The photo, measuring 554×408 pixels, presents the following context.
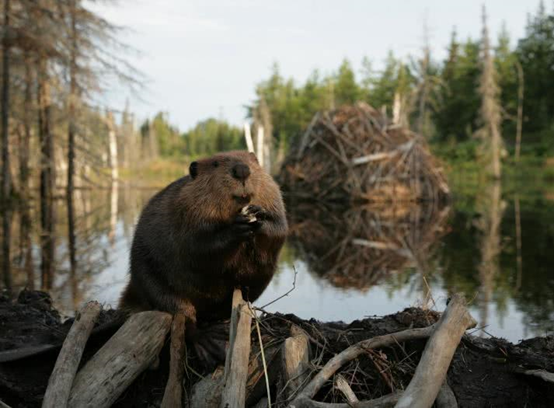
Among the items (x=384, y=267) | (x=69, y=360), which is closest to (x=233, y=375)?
(x=69, y=360)

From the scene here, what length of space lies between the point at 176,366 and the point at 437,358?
142 cm

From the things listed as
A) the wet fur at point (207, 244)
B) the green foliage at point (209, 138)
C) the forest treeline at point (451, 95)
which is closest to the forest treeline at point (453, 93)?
the forest treeline at point (451, 95)

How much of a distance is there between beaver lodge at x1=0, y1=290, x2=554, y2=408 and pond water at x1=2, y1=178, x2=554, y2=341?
0.41m

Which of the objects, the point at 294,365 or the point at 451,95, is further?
the point at 451,95

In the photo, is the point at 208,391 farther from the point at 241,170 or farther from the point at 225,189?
the point at 241,170

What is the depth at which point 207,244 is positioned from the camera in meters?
3.42

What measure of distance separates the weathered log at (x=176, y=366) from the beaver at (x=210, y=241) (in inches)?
3.1

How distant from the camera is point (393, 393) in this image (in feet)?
Result: 9.71

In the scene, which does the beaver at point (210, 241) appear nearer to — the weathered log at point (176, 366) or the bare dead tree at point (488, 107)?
the weathered log at point (176, 366)

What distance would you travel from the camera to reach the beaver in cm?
342

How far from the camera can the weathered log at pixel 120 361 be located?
129 inches

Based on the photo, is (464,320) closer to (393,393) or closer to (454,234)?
(393,393)

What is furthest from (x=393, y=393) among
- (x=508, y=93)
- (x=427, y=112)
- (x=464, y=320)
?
(x=508, y=93)

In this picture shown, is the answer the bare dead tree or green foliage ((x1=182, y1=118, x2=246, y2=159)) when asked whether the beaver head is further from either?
green foliage ((x1=182, y1=118, x2=246, y2=159))
